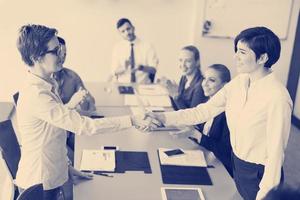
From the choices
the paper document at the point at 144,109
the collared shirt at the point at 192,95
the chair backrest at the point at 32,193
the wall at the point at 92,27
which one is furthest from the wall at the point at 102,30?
the chair backrest at the point at 32,193

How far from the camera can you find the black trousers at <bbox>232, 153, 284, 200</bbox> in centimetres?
253

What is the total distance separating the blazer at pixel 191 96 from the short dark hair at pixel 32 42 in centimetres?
198

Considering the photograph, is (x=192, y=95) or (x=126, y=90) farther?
(x=126, y=90)

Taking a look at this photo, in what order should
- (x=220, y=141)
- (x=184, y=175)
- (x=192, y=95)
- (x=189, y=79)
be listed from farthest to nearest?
(x=189, y=79) → (x=192, y=95) → (x=220, y=141) → (x=184, y=175)

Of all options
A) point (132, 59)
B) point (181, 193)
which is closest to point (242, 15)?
point (132, 59)

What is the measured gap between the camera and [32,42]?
242 cm

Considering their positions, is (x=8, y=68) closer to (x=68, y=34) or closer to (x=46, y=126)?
(x=68, y=34)

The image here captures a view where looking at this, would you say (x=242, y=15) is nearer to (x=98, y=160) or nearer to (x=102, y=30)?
(x=102, y=30)

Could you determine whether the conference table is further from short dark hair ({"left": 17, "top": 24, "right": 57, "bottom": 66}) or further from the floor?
the floor

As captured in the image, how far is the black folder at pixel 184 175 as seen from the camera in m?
2.61

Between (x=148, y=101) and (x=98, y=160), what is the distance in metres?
1.43

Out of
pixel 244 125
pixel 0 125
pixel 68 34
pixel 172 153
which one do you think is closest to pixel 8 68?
pixel 68 34

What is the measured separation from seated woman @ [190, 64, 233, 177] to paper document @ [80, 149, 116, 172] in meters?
0.70

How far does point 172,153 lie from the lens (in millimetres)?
2990
